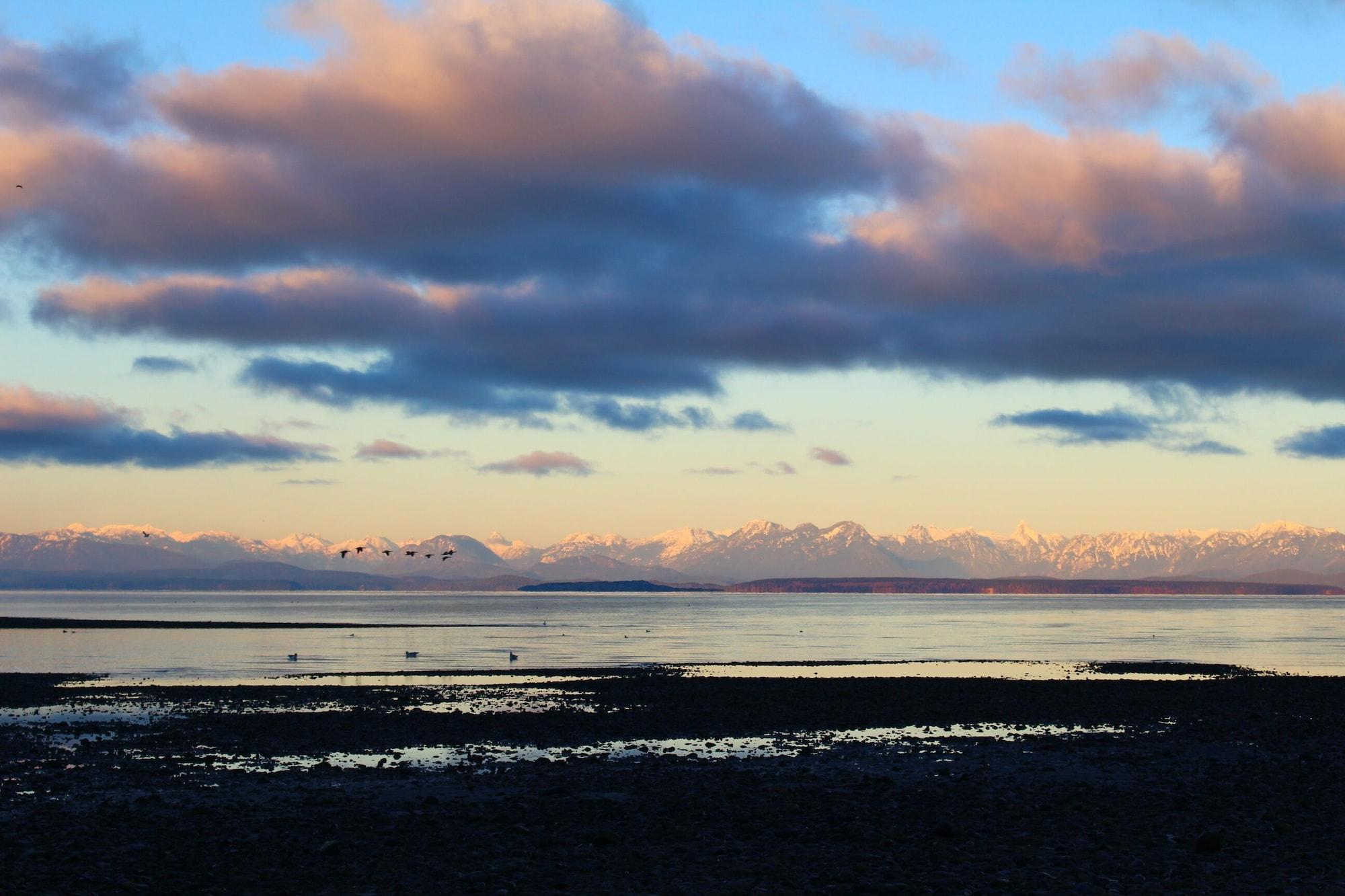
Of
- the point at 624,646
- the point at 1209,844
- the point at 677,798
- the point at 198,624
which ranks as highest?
the point at 1209,844

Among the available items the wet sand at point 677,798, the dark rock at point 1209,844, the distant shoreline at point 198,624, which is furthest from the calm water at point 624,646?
the dark rock at point 1209,844

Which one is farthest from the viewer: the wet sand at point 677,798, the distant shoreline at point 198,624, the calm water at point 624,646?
the distant shoreline at point 198,624

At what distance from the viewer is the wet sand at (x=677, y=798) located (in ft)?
70.3

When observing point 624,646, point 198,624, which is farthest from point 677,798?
point 198,624

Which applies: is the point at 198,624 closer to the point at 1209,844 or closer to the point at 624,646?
Result: the point at 624,646

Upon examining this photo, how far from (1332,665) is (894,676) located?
3486 centimetres

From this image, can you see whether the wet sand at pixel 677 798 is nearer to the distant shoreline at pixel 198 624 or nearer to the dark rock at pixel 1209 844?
the dark rock at pixel 1209 844

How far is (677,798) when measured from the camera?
93.5ft

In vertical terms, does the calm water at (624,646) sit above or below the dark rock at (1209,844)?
below

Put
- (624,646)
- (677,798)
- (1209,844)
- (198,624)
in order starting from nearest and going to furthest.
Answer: (1209,844) → (677,798) → (624,646) → (198,624)

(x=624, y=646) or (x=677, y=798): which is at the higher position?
(x=677, y=798)

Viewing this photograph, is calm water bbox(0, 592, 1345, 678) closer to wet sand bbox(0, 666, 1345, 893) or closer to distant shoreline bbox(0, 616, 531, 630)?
distant shoreline bbox(0, 616, 531, 630)

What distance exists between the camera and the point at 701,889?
20.5 m

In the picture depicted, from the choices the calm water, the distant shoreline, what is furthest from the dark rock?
the distant shoreline
